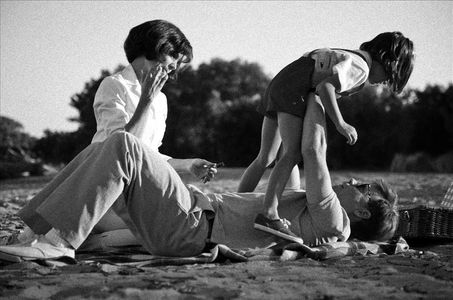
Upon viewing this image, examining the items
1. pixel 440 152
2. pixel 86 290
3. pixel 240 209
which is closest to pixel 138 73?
pixel 240 209

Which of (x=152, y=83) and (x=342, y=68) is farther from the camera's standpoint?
(x=342, y=68)

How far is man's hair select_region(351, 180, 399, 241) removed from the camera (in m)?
3.84

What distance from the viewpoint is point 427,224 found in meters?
4.65

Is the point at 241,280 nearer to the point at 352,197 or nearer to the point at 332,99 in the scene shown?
the point at 352,197

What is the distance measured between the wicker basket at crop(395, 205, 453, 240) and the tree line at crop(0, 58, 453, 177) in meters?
15.3

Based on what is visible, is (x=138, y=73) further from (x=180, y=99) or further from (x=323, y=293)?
(x=180, y=99)

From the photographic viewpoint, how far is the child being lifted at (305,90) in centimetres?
396

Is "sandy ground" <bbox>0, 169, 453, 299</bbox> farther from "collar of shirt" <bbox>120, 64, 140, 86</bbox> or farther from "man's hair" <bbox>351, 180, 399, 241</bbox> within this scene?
"collar of shirt" <bbox>120, 64, 140, 86</bbox>

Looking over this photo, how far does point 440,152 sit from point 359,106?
3786 mm

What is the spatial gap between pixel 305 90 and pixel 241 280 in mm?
1869

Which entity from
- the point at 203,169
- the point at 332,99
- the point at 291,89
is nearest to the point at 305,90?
the point at 291,89

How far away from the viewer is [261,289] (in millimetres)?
2635

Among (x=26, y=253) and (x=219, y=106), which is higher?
(x=219, y=106)

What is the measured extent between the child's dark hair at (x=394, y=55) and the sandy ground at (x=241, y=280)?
5.52ft
